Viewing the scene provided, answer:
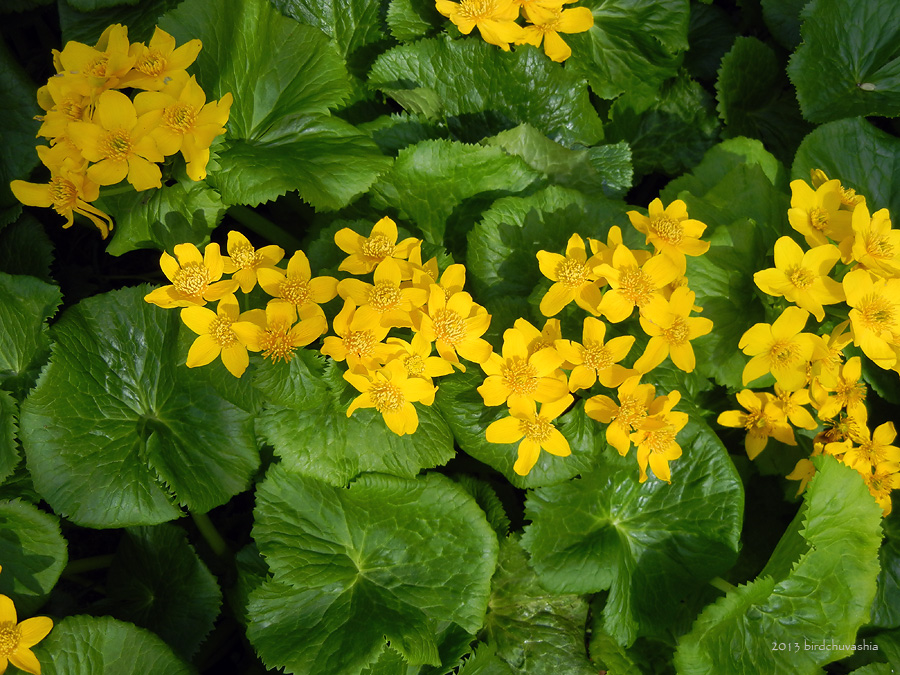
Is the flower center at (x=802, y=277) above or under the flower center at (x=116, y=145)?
under

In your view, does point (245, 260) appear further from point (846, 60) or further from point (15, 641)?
point (846, 60)

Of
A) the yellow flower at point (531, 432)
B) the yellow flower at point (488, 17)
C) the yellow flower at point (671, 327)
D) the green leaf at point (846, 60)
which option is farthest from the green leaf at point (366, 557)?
the green leaf at point (846, 60)

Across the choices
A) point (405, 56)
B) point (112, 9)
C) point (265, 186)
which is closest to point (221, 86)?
point (265, 186)

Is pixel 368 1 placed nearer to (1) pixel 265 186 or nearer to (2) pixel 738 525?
(1) pixel 265 186

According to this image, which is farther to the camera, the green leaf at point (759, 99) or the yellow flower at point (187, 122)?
the green leaf at point (759, 99)

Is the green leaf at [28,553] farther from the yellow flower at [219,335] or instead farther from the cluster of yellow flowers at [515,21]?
the cluster of yellow flowers at [515,21]

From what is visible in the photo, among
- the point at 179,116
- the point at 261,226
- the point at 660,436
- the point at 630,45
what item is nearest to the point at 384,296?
the point at 179,116
